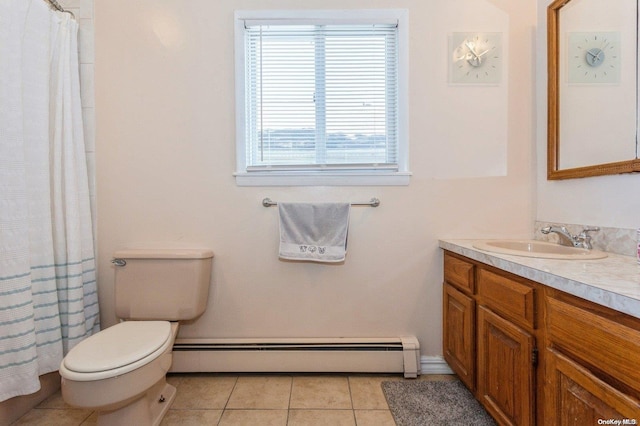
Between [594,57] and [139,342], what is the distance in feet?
7.73

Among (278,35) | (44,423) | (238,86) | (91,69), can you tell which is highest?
(278,35)

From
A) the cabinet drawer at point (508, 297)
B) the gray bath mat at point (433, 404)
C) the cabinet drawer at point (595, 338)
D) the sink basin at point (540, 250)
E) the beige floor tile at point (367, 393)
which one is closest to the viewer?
the cabinet drawer at point (595, 338)

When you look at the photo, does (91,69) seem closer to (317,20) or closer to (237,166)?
(237,166)

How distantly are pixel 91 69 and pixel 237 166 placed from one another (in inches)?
40.0

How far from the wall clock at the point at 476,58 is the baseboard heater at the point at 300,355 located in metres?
1.54

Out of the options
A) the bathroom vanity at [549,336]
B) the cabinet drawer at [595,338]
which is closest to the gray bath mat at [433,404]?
the bathroom vanity at [549,336]

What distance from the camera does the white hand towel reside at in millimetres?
1670

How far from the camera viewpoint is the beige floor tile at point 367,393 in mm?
1492

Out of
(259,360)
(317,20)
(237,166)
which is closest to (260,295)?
(259,360)

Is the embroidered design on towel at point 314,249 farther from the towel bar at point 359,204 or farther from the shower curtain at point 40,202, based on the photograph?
the shower curtain at point 40,202

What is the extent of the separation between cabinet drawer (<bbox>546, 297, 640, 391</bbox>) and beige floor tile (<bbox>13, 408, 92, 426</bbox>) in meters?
2.01

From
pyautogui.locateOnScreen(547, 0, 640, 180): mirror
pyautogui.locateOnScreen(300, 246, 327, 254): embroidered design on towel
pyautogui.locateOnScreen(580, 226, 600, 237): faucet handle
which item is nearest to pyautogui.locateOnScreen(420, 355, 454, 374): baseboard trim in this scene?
pyautogui.locateOnScreen(300, 246, 327, 254): embroidered design on towel

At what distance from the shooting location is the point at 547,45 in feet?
5.33

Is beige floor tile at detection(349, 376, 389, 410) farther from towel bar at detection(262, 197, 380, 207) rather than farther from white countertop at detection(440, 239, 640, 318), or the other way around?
towel bar at detection(262, 197, 380, 207)
